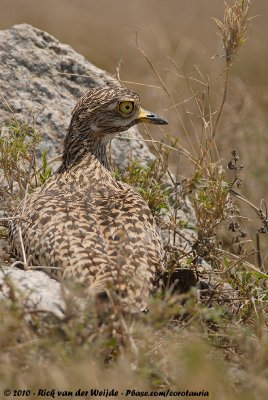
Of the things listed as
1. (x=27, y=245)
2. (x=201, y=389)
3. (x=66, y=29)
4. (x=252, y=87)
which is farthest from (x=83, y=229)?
(x=66, y=29)

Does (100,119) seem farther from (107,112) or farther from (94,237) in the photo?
(94,237)

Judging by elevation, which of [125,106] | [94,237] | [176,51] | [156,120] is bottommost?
[176,51]

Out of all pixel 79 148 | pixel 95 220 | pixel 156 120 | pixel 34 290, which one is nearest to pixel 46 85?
pixel 79 148

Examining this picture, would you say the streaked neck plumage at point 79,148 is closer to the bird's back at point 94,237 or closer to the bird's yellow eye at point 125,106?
the bird's yellow eye at point 125,106

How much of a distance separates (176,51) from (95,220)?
7.39 m

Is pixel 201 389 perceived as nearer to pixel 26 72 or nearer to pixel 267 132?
pixel 26 72

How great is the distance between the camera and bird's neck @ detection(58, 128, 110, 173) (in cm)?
636

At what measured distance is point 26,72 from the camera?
7.39m

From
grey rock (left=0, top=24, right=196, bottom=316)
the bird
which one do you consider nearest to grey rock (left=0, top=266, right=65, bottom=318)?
the bird

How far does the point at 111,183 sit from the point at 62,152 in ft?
2.52

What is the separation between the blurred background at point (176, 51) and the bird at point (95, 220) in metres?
2.37

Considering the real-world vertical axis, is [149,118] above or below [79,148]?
above

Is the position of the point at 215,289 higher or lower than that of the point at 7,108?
lower

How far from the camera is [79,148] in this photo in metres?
6.38
